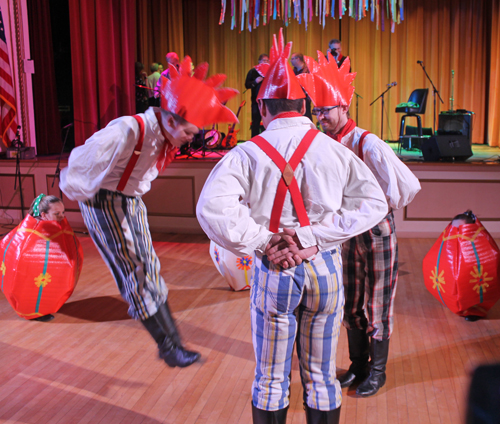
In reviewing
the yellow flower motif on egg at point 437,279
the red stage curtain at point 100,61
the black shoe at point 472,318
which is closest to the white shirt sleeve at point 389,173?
the yellow flower motif on egg at point 437,279

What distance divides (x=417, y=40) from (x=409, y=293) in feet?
24.6

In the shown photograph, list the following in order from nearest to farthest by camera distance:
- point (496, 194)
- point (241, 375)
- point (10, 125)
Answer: point (241, 375) < point (496, 194) < point (10, 125)

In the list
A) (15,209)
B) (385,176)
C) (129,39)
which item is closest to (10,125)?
(15,209)

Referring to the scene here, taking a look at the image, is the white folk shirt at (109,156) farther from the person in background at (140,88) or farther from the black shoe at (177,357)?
the person in background at (140,88)

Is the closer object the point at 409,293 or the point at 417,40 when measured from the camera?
the point at 409,293

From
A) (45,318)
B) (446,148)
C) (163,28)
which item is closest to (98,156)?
(45,318)

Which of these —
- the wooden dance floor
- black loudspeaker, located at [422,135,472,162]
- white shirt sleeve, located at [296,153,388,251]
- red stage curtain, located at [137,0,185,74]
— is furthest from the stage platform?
red stage curtain, located at [137,0,185,74]

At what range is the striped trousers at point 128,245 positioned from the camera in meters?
2.06

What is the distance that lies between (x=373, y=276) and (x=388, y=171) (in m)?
0.47

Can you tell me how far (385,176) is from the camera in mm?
1819

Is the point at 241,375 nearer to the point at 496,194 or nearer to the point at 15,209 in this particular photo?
the point at 496,194

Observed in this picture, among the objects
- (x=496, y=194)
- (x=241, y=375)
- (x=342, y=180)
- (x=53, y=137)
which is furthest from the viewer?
(x=53, y=137)

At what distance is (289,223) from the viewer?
134 cm

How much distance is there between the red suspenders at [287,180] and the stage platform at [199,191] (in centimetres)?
378
